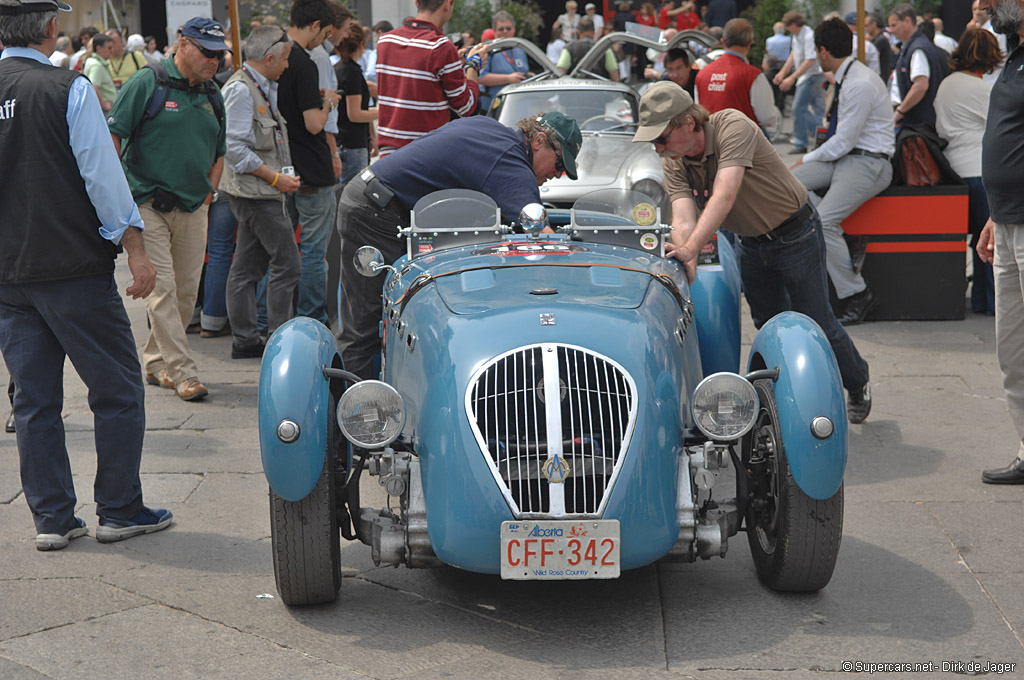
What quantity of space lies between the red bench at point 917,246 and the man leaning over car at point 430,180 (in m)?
4.19

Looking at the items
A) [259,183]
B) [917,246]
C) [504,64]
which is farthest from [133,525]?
[504,64]

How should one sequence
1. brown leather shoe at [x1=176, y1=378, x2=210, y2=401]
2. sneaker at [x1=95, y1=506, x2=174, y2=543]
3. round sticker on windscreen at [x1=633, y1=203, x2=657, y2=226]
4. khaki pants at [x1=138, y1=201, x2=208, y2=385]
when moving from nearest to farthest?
1. sneaker at [x1=95, y1=506, x2=174, y2=543]
2. round sticker on windscreen at [x1=633, y1=203, x2=657, y2=226]
3. khaki pants at [x1=138, y1=201, x2=208, y2=385]
4. brown leather shoe at [x1=176, y1=378, x2=210, y2=401]

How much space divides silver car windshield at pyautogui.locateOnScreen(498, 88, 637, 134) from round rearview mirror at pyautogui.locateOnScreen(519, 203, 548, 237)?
19.9 feet

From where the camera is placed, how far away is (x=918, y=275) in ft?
28.7

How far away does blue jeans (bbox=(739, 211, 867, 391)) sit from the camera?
5.88m

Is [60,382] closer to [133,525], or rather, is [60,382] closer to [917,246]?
[133,525]

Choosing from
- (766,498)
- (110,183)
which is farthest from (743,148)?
(110,183)

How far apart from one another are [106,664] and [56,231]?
1.73 meters

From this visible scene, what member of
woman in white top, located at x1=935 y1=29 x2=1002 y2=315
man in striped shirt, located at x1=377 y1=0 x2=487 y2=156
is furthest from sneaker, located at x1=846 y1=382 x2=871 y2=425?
man in striped shirt, located at x1=377 y1=0 x2=487 y2=156

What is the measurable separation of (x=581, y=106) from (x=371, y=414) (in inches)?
300

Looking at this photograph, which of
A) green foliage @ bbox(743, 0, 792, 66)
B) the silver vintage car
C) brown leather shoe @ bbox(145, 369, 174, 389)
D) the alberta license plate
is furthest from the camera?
green foliage @ bbox(743, 0, 792, 66)

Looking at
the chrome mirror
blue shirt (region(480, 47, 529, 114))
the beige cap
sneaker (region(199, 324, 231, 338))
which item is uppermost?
the beige cap

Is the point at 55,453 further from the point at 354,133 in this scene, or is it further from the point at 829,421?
the point at 354,133

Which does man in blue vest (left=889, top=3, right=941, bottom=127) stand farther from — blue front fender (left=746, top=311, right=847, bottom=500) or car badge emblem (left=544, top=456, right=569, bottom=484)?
car badge emblem (left=544, top=456, right=569, bottom=484)
